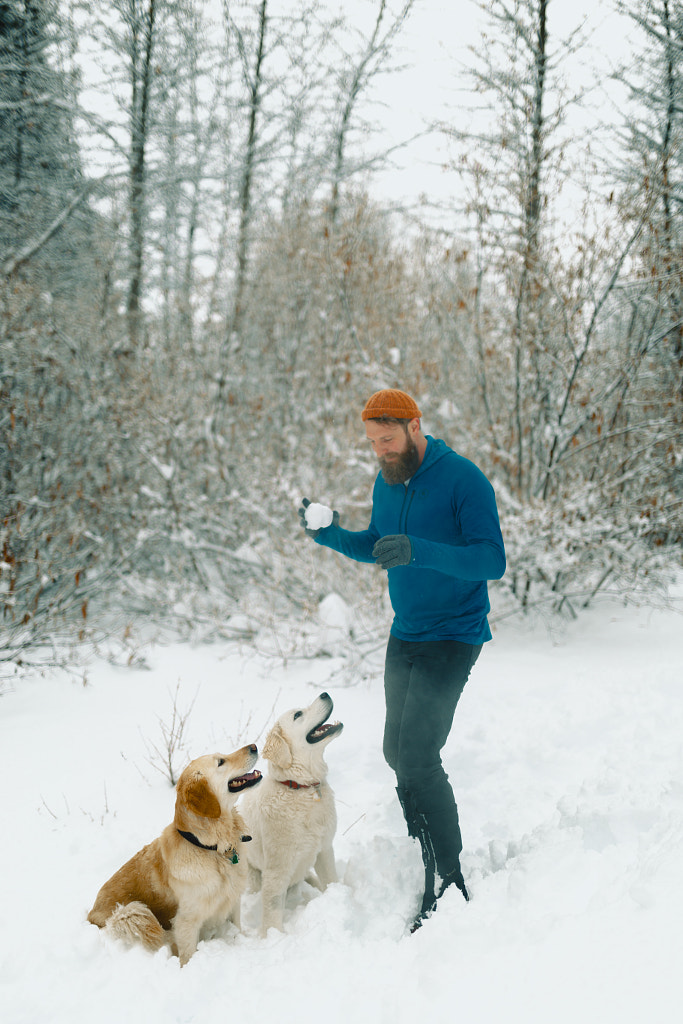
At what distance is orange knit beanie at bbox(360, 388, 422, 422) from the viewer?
7.66 feet

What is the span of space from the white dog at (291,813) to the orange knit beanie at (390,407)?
128cm

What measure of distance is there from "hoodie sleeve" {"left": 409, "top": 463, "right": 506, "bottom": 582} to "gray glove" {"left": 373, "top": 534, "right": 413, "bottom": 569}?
20mm

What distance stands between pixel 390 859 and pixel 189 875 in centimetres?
94

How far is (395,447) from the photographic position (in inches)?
93.4

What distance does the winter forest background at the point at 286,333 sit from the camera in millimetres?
5785

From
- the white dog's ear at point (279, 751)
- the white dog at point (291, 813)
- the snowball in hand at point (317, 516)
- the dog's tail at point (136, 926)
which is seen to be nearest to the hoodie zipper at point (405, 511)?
the snowball in hand at point (317, 516)

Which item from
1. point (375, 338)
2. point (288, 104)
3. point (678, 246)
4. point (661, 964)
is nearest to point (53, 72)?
point (288, 104)

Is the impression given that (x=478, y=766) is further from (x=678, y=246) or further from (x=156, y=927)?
(x=678, y=246)

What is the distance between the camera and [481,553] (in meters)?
2.00

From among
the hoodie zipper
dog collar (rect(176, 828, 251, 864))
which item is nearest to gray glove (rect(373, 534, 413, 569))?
the hoodie zipper

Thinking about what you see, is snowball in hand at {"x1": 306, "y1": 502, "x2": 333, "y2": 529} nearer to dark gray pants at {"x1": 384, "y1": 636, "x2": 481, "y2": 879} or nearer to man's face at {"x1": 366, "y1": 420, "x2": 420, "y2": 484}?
man's face at {"x1": 366, "y1": 420, "x2": 420, "y2": 484}

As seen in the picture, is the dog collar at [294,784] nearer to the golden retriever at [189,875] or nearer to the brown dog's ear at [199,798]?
the golden retriever at [189,875]

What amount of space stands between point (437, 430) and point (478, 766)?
4.30 meters

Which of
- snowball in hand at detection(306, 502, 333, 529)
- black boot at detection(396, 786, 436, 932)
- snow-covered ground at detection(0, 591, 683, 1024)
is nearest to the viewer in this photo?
snow-covered ground at detection(0, 591, 683, 1024)
